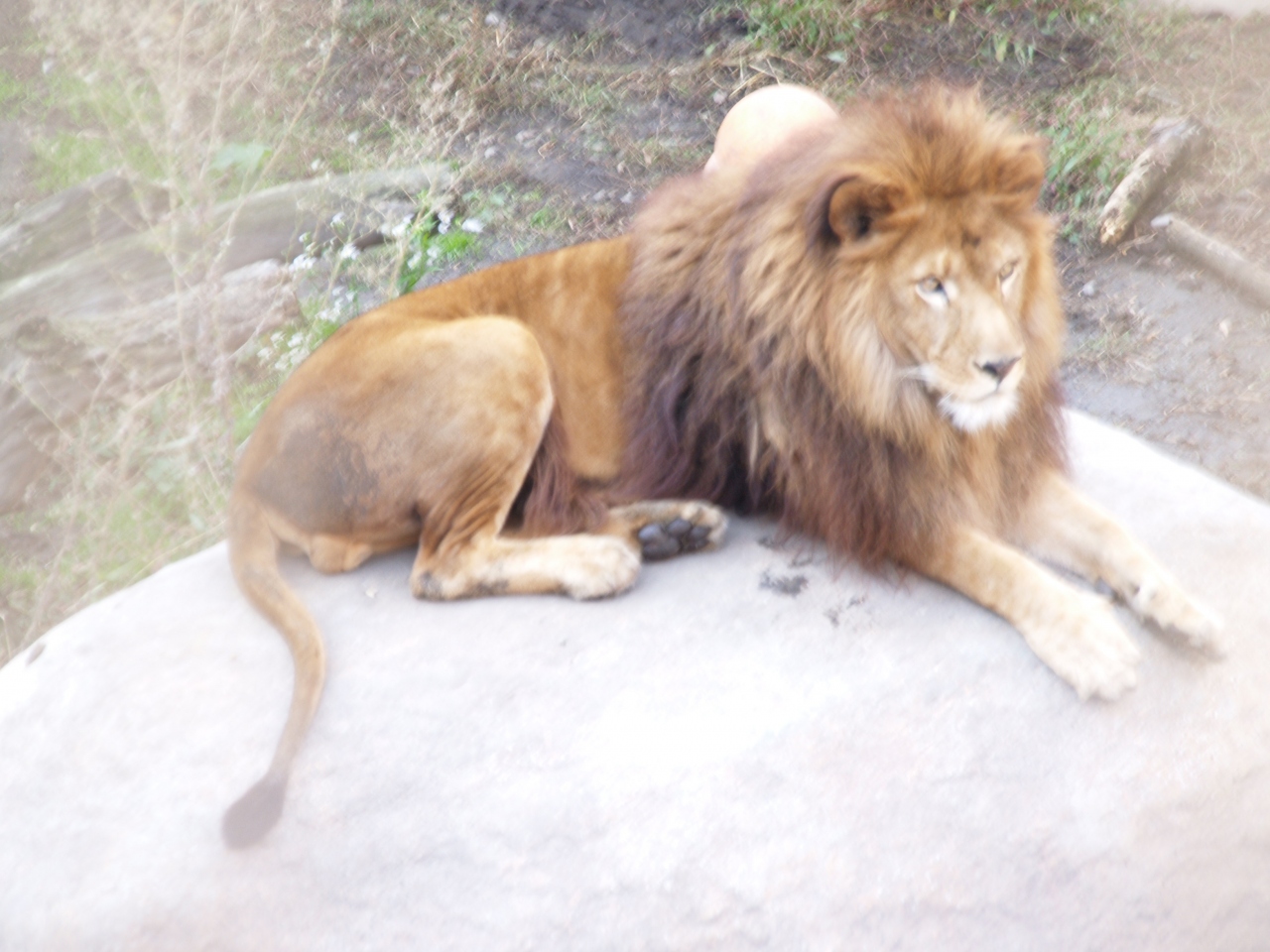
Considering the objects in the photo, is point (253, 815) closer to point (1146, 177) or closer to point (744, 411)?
point (744, 411)

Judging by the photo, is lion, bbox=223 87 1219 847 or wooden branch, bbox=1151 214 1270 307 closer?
lion, bbox=223 87 1219 847

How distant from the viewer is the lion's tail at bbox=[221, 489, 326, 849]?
2.35m

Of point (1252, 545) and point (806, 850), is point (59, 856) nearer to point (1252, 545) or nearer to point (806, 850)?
point (806, 850)

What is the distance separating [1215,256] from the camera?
4.93m

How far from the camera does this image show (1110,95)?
5.75 m

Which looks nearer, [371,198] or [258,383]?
[258,383]

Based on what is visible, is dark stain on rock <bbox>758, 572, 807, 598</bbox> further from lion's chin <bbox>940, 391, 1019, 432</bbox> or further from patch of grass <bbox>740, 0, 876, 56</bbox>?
patch of grass <bbox>740, 0, 876, 56</bbox>

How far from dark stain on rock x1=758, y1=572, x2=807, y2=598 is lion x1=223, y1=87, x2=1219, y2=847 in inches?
4.5

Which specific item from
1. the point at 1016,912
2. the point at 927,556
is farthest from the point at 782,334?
the point at 1016,912

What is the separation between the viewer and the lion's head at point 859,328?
8.02ft

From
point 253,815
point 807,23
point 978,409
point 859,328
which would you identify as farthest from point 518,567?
point 807,23

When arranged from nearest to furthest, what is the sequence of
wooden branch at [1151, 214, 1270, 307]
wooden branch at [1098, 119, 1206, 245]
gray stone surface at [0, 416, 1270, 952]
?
gray stone surface at [0, 416, 1270, 952] → wooden branch at [1151, 214, 1270, 307] → wooden branch at [1098, 119, 1206, 245]

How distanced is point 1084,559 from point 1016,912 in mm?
829

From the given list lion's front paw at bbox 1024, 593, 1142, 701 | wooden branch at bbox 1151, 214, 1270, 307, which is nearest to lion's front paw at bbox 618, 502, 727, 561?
lion's front paw at bbox 1024, 593, 1142, 701
